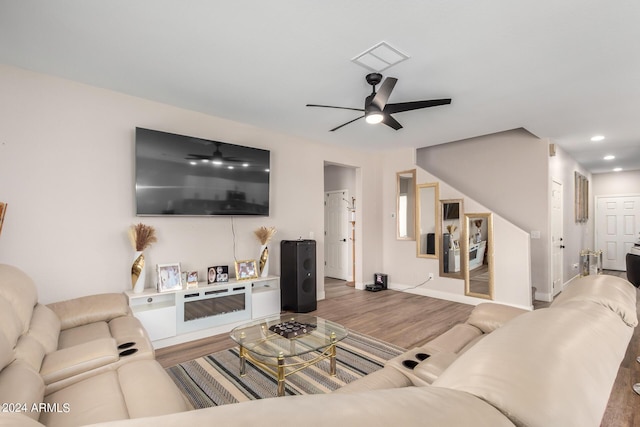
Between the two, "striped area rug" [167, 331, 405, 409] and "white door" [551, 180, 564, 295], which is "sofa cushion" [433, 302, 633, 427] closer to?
"striped area rug" [167, 331, 405, 409]

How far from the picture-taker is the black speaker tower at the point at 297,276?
4.26 m

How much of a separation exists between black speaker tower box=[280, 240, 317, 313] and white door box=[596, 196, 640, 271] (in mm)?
8379

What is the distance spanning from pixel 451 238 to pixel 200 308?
4029 millimetres

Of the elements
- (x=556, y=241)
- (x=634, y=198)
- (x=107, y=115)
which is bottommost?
(x=556, y=241)

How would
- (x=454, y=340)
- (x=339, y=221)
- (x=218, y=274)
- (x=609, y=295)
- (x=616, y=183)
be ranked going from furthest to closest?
(x=616, y=183) → (x=339, y=221) → (x=218, y=274) → (x=454, y=340) → (x=609, y=295)

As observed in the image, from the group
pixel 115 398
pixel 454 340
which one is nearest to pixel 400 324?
pixel 454 340

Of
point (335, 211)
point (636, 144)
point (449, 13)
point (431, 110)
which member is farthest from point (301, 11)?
point (636, 144)

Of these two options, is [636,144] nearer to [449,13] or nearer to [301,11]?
[449,13]

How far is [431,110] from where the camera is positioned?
3646mm

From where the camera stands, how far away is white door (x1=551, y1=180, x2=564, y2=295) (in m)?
4.86

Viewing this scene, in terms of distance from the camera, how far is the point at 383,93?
99.7 inches

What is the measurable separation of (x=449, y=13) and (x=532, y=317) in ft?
6.28

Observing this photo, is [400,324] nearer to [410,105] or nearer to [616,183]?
[410,105]

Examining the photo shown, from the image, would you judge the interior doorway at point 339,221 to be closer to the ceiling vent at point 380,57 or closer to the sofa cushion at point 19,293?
the ceiling vent at point 380,57
